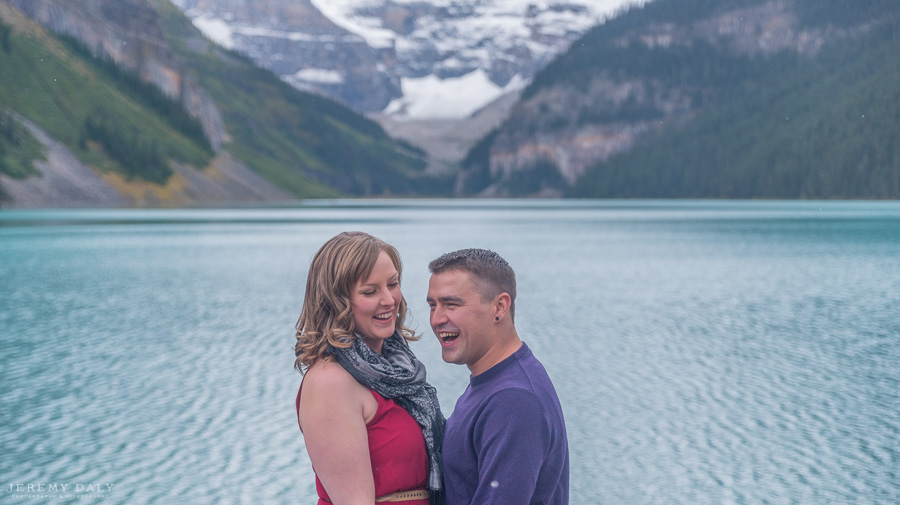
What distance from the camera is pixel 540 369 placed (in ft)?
14.5

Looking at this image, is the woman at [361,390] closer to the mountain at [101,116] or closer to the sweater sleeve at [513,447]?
the sweater sleeve at [513,447]

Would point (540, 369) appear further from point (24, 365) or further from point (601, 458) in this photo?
point (24, 365)

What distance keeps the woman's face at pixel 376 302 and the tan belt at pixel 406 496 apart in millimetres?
921

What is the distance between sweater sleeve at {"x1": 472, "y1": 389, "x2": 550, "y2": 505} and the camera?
4113 mm

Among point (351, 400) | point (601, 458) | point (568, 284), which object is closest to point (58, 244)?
point (568, 284)

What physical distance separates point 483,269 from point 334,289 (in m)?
0.86

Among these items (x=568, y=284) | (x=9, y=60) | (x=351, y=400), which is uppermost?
(x=9, y=60)

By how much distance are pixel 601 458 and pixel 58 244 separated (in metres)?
51.9

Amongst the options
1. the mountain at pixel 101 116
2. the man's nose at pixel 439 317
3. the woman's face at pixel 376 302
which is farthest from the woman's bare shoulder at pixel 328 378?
the mountain at pixel 101 116

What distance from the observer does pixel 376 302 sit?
178 inches

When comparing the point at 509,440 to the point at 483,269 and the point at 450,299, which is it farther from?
the point at 483,269

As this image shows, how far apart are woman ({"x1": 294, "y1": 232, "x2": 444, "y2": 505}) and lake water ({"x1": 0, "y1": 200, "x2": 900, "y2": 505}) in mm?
6630

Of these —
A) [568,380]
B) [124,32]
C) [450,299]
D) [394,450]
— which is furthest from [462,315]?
[124,32]

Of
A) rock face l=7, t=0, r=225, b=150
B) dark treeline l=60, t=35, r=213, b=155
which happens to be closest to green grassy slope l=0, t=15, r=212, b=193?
dark treeline l=60, t=35, r=213, b=155
